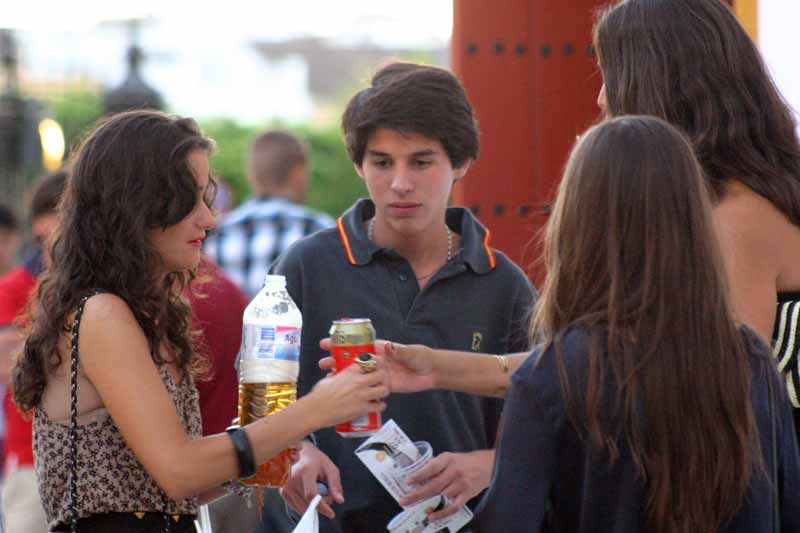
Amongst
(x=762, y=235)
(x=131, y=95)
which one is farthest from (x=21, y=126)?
(x=762, y=235)

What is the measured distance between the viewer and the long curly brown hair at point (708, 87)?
10.2ft

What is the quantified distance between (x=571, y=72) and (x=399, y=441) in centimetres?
269

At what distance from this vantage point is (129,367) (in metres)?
3.03

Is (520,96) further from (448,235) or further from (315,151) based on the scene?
(315,151)

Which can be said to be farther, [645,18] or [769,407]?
[645,18]

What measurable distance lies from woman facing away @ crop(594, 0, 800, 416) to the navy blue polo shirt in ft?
2.59

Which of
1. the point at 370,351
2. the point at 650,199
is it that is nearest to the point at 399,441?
the point at 370,351

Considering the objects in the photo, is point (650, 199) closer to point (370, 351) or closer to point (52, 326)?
point (370, 351)

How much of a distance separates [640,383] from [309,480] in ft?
4.16

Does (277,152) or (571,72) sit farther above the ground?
(571,72)

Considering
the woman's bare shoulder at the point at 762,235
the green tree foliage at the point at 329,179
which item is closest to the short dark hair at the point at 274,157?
the woman's bare shoulder at the point at 762,235

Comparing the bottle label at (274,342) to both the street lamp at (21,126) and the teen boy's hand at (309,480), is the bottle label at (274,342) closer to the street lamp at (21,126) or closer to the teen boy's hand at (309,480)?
the teen boy's hand at (309,480)

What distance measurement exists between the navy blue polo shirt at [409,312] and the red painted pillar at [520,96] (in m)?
1.67

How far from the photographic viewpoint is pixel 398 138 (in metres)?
3.88
